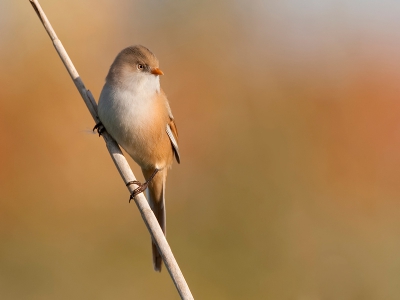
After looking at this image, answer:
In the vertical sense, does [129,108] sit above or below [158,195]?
above

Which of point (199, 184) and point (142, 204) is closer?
point (142, 204)

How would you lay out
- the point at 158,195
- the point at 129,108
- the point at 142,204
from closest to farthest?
the point at 142,204 → the point at 129,108 → the point at 158,195

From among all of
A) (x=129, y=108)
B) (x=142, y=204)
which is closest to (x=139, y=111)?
(x=129, y=108)

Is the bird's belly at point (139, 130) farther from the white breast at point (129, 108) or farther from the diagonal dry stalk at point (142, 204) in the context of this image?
the diagonal dry stalk at point (142, 204)

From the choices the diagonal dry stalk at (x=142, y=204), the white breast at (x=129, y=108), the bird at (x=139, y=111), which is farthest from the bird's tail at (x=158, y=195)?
the diagonal dry stalk at (x=142, y=204)

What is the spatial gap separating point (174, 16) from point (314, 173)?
304 cm

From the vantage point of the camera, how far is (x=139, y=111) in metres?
3.46

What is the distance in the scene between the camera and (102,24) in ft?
24.1

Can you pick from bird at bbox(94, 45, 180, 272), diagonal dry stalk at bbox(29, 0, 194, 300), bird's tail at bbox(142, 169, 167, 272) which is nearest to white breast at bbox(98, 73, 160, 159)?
bird at bbox(94, 45, 180, 272)

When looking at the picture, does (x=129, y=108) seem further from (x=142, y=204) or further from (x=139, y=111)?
(x=142, y=204)

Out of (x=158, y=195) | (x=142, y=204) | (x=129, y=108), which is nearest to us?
(x=142, y=204)

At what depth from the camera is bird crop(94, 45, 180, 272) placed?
3359 mm

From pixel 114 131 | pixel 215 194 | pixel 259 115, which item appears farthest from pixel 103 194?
pixel 114 131

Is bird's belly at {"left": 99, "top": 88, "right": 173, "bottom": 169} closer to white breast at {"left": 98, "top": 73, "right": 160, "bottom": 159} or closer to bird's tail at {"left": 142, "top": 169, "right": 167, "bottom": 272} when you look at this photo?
white breast at {"left": 98, "top": 73, "right": 160, "bottom": 159}
